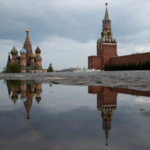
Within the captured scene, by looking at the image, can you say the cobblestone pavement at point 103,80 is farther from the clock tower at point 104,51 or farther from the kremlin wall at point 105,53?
the clock tower at point 104,51

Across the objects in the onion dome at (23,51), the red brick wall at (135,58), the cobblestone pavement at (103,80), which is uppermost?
the onion dome at (23,51)

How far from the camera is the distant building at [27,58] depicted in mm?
47531

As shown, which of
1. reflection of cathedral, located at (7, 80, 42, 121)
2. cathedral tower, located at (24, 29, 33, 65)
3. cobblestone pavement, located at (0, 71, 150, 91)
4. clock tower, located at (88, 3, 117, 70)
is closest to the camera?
reflection of cathedral, located at (7, 80, 42, 121)

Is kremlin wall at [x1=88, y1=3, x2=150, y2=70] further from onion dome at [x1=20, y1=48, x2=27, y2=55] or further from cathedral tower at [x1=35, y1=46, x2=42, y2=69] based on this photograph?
onion dome at [x1=20, y1=48, x2=27, y2=55]

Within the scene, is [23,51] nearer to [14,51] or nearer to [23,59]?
[23,59]

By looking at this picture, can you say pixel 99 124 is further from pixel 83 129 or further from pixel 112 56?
pixel 112 56

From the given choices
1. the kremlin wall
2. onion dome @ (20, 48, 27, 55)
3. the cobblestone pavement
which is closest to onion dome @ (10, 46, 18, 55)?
onion dome @ (20, 48, 27, 55)

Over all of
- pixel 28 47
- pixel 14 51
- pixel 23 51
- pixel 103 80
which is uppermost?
pixel 28 47

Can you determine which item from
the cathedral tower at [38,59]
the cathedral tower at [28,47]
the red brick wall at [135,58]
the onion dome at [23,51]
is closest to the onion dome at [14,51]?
the cathedral tower at [28,47]

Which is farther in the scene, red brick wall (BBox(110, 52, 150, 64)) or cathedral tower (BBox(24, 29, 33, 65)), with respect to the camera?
cathedral tower (BBox(24, 29, 33, 65))

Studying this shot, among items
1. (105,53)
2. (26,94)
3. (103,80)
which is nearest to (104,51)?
(105,53)

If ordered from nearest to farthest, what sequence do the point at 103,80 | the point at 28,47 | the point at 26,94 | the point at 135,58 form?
the point at 26,94, the point at 103,80, the point at 135,58, the point at 28,47

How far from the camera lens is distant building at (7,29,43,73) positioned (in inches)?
1871

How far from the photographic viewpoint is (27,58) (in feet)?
161
